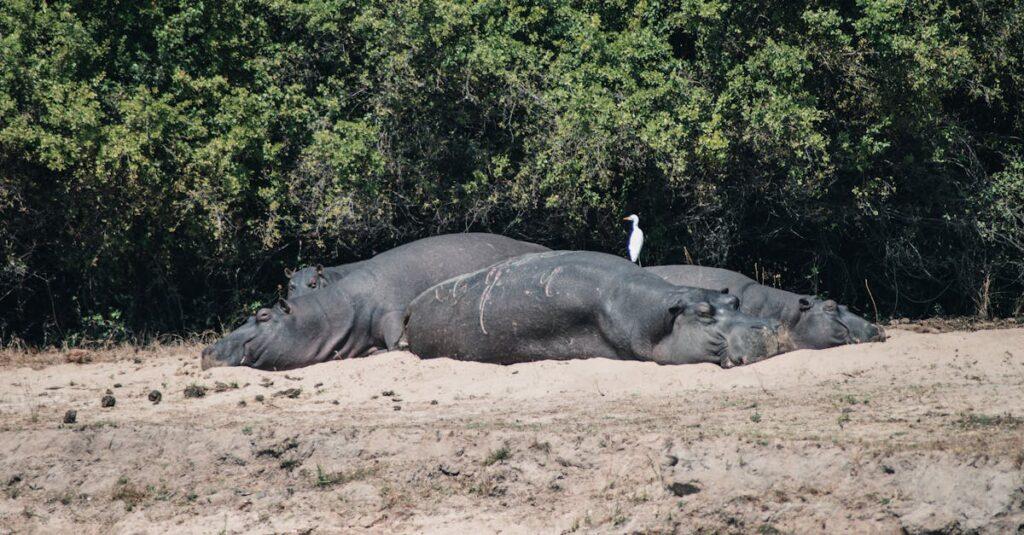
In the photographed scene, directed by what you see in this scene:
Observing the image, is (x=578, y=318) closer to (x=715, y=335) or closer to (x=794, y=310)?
(x=715, y=335)

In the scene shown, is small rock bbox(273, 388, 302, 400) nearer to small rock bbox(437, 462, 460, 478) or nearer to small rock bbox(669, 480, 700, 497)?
small rock bbox(437, 462, 460, 478)

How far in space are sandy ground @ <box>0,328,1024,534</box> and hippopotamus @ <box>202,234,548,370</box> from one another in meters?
2.03

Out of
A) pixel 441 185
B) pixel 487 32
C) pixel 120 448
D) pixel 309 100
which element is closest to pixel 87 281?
pixel 309 100

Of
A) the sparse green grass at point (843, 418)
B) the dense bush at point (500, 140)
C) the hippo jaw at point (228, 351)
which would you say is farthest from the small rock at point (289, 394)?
the sparse green grass at point (843, 418)

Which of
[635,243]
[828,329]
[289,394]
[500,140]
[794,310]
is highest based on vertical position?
[500,140]

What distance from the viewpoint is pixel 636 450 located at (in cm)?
781

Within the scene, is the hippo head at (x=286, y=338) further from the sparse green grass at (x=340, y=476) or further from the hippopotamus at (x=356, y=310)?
the sparse green grass at (x=340, y=476)

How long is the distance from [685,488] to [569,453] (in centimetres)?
83

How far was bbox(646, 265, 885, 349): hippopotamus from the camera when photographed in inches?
467

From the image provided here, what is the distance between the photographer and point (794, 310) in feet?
40.5

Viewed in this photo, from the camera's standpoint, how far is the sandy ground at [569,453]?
716cm

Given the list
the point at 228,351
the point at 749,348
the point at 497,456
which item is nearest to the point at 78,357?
the point at 228,351

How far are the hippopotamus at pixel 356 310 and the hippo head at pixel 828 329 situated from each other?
11.0ft

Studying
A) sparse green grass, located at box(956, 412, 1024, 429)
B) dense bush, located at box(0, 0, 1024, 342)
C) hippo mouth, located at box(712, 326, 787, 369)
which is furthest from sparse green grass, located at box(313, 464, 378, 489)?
dense bush, located at box(0, 0, 1024, 342)
